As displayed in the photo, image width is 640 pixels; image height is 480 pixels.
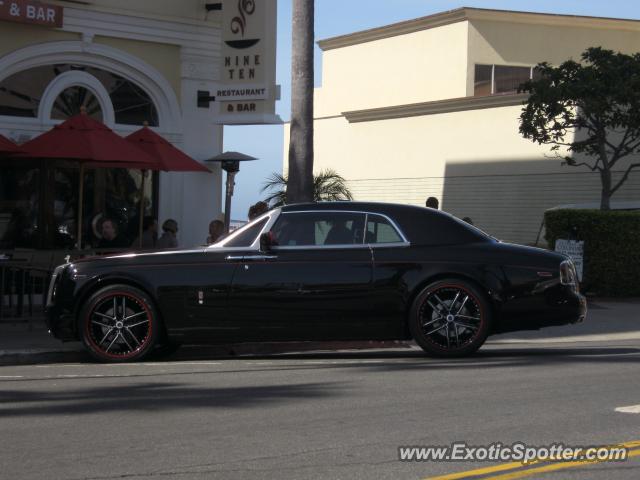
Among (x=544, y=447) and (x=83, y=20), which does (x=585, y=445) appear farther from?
(x=83, y=20)

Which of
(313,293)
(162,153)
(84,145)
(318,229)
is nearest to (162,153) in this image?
(162,153)

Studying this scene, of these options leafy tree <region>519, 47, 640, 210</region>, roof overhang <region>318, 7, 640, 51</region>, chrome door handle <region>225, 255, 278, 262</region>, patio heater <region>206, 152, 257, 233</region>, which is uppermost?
roof overhang <region>318, 7, 640, 51</region>

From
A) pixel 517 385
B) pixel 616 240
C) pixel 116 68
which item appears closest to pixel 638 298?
pixel 616 240

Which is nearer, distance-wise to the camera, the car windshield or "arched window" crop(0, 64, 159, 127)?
the car windshield

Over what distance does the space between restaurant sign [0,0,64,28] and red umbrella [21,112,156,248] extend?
7.51ft

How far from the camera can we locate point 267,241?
36.9ft

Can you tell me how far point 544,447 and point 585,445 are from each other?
280 millimetres

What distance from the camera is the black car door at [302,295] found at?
1128cm

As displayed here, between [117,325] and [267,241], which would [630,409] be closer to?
[267,241]

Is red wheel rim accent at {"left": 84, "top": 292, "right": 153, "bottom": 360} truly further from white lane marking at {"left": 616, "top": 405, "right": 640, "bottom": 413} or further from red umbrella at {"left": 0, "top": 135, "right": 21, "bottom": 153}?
white lane marking at {"left": 616, "top": 405, "right": 640, "bottom": 413}

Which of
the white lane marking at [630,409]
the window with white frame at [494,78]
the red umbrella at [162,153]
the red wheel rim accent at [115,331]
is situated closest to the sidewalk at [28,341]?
the red wheel rim accent at [115,331]

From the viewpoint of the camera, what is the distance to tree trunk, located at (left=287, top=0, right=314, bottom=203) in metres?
15.9

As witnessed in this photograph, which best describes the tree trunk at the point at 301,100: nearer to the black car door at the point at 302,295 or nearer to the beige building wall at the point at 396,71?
the black car door at the point at 302,295

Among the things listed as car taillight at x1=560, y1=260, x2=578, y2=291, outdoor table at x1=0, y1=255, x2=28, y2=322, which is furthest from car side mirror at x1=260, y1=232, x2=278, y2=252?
outdoor table at x1=0, y1=255, x2=28, y2=322
